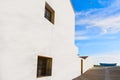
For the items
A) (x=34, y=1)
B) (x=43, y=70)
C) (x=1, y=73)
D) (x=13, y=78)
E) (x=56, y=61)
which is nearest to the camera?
(x=1, y=73)

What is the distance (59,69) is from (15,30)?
4.84m

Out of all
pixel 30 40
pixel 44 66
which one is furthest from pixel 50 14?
pixel 30 40

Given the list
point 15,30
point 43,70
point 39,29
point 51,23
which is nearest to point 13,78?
point 15,30

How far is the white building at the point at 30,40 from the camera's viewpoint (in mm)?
4543

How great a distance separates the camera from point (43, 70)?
7707 mm

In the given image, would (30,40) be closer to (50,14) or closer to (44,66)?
(44,66)

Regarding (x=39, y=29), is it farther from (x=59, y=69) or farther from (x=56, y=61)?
(x=59, y=69)

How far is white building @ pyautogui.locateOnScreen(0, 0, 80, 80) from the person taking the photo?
454cm

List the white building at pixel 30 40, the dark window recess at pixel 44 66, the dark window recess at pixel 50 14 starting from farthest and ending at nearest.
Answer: the dark window recess at pixel 50 14 < the dark window recess at pixel 44 66 < the white building at pixel 30 40

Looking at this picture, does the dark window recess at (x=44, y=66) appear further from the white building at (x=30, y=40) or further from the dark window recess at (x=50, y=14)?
the dark window recess at (x=50, y=14)

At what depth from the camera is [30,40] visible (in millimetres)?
5832

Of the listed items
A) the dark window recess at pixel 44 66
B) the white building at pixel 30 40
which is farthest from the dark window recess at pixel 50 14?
the dark window recess at pixel 44 66

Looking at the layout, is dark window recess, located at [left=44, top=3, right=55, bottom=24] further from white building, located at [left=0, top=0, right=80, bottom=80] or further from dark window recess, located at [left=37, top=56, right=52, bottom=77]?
dark window recess, located at [left=37, top=56, right=52, bottom=77]

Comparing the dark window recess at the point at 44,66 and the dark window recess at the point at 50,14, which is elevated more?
the dark window recess at the point at 50,14
